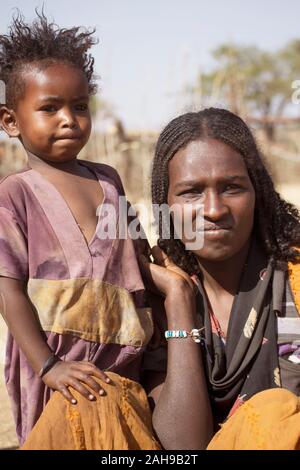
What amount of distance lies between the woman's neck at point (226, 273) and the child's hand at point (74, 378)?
59cm

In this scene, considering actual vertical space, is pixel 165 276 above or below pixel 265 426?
above

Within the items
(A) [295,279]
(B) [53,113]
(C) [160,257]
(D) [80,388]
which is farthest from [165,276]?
(B) [53,113]

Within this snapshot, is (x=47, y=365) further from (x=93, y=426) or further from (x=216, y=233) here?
(x=216, y=233)

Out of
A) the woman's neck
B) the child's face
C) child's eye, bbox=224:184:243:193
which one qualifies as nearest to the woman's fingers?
the woman's neck

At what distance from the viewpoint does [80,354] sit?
2.11 m

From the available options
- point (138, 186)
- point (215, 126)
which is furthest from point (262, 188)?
point (138, 186)

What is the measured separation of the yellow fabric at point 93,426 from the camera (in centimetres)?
177

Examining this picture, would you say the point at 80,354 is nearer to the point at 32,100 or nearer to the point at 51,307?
the point at 51,307

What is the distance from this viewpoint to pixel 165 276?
2254mm

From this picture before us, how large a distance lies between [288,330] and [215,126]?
747 millimetres

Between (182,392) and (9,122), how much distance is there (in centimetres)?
111

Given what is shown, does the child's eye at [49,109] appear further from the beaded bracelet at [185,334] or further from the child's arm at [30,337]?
the beaded bracelet at [185,334]

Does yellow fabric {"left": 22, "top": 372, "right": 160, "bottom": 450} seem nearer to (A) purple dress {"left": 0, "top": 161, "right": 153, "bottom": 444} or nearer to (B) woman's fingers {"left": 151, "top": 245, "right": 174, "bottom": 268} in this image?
(A) purple dress {"left": 0, "top": 161, "right": 153, "bottom": 444}
